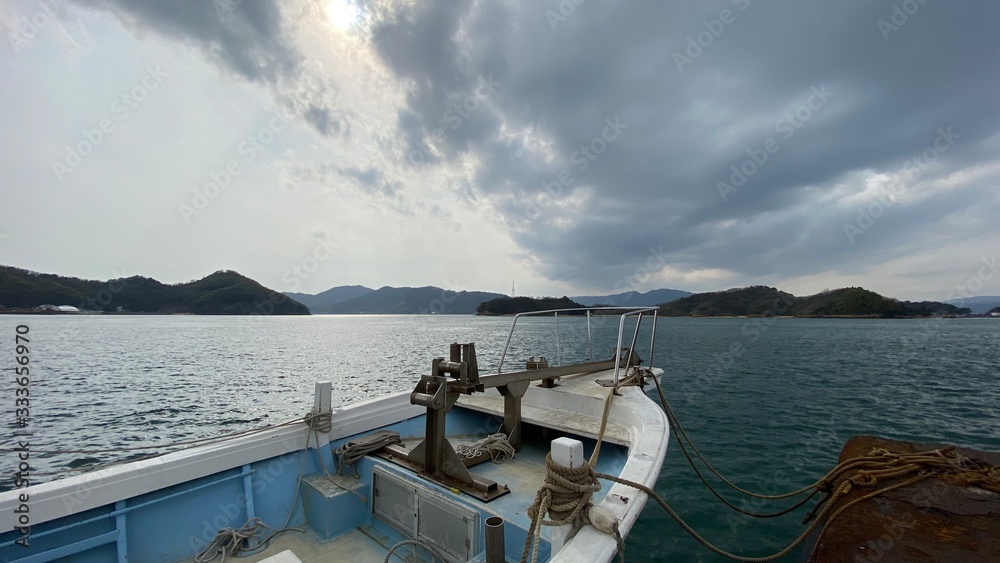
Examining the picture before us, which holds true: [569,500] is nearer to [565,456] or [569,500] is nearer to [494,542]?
[565,456]

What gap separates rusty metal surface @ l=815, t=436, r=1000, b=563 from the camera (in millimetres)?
2414

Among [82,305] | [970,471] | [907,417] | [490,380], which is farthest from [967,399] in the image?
[82,305]

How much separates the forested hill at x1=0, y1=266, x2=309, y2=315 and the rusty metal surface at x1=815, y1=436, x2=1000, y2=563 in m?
42.9

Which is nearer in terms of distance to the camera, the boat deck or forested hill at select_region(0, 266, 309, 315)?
the boat deck

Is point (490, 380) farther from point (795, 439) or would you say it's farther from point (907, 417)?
point (907, 417)

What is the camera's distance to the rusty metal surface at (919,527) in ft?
7.92

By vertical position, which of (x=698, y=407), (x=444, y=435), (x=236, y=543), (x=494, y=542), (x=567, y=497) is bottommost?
(x=698, y=407)

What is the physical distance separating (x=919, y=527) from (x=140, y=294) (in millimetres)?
99447

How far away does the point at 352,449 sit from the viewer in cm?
436

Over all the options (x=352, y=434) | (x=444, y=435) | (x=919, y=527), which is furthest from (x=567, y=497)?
(x=352, y=434)

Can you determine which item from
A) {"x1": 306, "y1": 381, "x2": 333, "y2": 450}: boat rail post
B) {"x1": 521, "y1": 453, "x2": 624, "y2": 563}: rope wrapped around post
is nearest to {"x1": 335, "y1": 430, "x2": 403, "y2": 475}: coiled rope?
{"x1": 306, "y1": 381, "x2": 333, "y2": 450}: boat rail post

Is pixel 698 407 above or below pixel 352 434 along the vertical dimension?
below

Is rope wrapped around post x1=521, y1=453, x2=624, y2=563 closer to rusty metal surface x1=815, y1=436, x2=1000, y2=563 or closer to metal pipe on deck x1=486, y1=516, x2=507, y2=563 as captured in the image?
metal pipe on deck x1=486, y1=516, x2=507, y2=563

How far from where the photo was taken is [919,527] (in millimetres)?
2672
